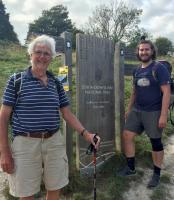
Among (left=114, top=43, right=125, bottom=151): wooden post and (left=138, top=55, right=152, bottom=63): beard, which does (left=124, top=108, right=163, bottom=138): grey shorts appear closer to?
(left=114, top=43, right=125, bottom=151): wooden post

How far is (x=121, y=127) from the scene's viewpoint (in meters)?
6.47

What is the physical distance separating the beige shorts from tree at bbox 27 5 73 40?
54.0 meters

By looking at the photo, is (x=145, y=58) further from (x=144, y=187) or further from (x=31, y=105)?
(x=31, y=105)

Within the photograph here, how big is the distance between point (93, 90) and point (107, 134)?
902mm

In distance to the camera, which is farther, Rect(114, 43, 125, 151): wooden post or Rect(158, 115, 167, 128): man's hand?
Rect(114, 43, 125, 151): wooden post

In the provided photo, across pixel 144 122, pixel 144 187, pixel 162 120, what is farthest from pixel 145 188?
pixel 162 120

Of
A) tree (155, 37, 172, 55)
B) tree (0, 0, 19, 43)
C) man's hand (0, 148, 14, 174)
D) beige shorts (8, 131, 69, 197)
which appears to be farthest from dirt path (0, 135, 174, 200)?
tree (0, 0, 19, 43)

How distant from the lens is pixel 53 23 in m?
58.5

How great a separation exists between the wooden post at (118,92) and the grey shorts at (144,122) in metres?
0.59

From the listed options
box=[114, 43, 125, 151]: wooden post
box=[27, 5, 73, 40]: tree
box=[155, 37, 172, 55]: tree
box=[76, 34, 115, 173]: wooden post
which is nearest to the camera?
box=[76, 34, 115, 173]: wooden post

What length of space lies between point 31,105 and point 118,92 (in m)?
2.90

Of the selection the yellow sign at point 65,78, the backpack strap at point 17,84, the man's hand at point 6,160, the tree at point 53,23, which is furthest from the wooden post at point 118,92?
the tree at point 53,23

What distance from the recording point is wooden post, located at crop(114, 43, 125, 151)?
626cm

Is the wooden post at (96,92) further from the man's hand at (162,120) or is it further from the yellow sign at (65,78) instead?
the man's hand at (162,120)
